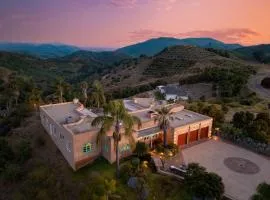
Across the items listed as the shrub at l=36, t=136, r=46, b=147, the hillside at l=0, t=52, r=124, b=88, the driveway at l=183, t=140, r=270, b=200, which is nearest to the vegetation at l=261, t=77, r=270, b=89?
the driveway at l=183, t=140, r=270, b=200

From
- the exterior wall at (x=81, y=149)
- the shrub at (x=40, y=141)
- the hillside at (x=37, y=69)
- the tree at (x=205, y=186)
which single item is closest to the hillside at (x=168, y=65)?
the hillside at (x=37, y=69)

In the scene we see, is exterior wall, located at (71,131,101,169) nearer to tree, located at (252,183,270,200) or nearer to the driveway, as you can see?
the driveway

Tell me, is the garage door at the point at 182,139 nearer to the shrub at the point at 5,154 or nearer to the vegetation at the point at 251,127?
the vegetation at the point at 251,127

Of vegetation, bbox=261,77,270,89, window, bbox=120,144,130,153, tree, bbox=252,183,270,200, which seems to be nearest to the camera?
tree, bbox=252,183,270,200

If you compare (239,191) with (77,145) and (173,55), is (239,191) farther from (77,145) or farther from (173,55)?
(173,55)

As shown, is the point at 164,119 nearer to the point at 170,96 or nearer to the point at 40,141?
the point at 40,141

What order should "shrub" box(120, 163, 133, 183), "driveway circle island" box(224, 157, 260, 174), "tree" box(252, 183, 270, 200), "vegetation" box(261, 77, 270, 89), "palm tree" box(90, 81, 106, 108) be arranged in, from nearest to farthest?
"tree" box(252, 183, 270, 200) < "shrub" box(120, 163, 133, 183) < "driveway circle island" box(224, 157, 260, 174) < "palm tree" box(90, 81, 106, 108) < "vegetation" box(261, 77, 270, 89)

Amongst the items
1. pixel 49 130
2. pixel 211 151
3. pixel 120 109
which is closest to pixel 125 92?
pixel 49 130

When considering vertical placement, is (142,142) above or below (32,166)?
above
